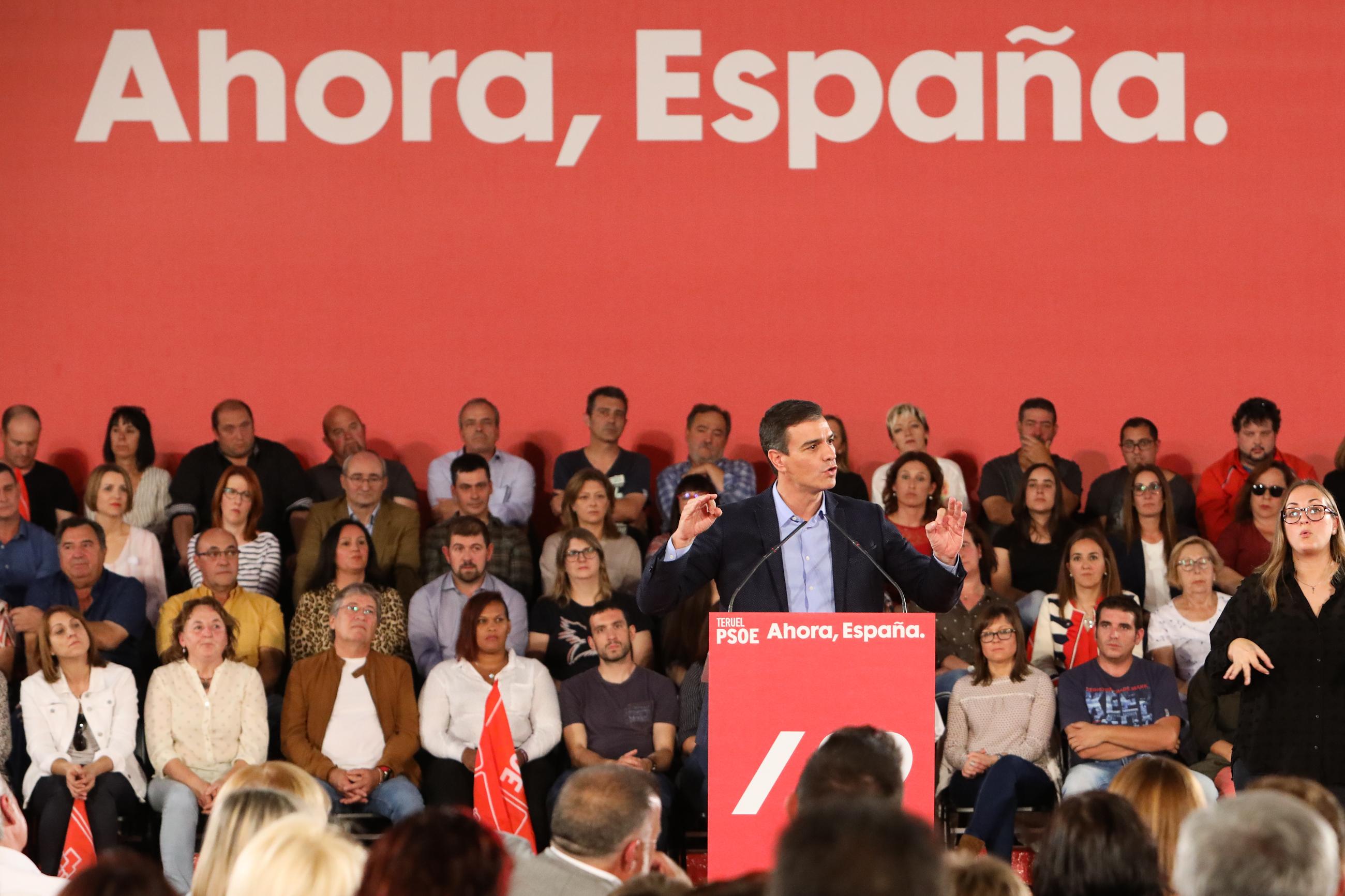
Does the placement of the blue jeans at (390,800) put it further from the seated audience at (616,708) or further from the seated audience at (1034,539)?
the seated audience at (1034,539)

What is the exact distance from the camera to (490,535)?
709 centimetres

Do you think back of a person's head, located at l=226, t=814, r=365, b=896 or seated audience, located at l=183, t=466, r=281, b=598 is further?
seated audience, located at l=183, t=466, r=281, b=598

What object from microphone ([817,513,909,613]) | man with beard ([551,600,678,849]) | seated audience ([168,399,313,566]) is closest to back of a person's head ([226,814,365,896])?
microphone ([817,513,909,613])

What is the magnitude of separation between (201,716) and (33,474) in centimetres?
218

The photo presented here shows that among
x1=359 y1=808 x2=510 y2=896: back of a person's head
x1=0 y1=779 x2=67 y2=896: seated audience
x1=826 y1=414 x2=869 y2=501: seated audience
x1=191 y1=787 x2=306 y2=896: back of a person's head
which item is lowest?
x1=0 y1=779 x2=67 y2=896: seated audience

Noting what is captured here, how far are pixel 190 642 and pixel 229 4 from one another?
3.61 m

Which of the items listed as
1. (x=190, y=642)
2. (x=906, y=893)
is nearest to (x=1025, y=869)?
(x=190, y=642)

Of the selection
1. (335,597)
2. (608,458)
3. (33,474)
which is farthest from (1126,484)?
(33,474)

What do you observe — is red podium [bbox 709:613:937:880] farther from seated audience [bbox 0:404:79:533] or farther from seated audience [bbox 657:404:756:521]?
seated audience [bbox 0:404:79:533]

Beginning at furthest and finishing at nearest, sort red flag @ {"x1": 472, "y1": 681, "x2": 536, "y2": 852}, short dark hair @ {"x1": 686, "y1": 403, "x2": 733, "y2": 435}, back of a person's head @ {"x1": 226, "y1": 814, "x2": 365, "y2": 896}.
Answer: short dark hair @ {"x1": 686, "y1": 403, "x2": 733, "y2": 435}, red flag @ {"x1": 472, "y1": 681, "x2": 536, "y2": 852}, back of a person's head @ {"x1": 226, "y1": 814, "x2": 365, "y2": 896}

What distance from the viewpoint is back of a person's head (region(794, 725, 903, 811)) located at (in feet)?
8.26

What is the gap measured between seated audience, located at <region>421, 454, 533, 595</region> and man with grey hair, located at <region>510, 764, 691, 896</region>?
414cm

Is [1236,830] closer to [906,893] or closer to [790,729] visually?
[906,893]

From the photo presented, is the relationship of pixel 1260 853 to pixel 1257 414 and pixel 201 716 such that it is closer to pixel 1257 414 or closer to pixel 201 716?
pixel 201 716
